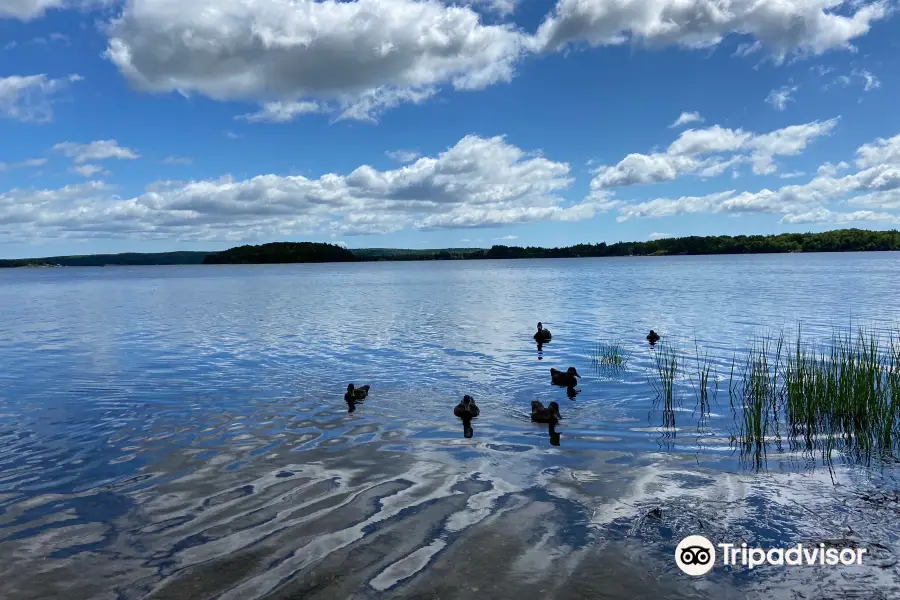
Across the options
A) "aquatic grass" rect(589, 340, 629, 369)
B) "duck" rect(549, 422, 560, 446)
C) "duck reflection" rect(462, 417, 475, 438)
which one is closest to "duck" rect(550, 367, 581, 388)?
"aquatic grass" rect(589, 340, 629, 369)

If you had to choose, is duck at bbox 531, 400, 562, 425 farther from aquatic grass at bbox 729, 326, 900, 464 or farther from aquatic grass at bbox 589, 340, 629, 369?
aquatic grass at bbox 589, 340, 629, 369

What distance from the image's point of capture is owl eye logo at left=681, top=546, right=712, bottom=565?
8641 millimetres

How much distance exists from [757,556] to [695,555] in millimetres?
938

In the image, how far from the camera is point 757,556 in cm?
874

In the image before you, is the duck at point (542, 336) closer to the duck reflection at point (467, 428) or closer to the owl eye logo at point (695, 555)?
the duck reflection at point (467, 428)

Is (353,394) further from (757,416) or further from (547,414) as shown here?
(757,416)

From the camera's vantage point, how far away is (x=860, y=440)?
13.6m

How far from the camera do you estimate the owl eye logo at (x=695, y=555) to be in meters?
8.46

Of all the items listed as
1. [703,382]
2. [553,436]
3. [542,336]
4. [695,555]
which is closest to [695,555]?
[695,555]

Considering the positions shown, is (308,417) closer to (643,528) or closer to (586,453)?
(586,453)

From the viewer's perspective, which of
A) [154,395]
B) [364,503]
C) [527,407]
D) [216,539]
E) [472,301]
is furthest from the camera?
[472,301]

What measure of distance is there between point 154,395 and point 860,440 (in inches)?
851

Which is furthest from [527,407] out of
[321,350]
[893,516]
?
[321,350]

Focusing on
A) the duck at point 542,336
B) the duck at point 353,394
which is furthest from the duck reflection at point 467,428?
the duck at point 542,336
